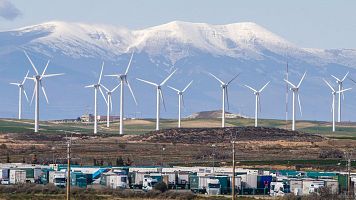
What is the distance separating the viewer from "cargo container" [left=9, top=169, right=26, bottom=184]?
105 meters

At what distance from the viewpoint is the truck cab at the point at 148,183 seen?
100062 millimetres

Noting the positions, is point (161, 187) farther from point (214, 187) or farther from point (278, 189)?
point (278, 189)

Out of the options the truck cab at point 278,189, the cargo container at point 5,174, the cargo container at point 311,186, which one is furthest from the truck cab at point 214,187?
the cargo container at point 5,174

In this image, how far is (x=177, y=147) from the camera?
529 ft

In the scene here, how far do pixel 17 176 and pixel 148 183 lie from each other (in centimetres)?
1176

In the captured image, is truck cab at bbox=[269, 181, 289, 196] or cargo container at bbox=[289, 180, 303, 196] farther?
truck cab at bbox=[269, 181, 289, 196]

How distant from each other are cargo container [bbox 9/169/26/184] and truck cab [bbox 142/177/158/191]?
10335 mm

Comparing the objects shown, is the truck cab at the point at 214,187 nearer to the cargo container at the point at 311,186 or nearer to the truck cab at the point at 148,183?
the truck cab at the point at 148,183

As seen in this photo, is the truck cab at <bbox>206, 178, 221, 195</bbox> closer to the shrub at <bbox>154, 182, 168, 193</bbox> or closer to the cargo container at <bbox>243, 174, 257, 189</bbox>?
the cargo container at <bbox>243, 174, 257, 189</bbox>

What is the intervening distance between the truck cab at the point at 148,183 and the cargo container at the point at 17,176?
10335 millimetres

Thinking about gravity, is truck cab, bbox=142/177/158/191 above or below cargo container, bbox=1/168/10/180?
below

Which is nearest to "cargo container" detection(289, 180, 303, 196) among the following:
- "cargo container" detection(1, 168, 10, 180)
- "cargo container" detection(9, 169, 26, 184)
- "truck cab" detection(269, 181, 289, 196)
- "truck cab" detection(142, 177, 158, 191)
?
"truck cab" detection(269, 181, 289, 196)

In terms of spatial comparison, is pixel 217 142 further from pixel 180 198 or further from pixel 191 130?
pixel 180 198

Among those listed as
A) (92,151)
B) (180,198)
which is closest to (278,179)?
(180,198)
